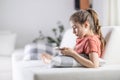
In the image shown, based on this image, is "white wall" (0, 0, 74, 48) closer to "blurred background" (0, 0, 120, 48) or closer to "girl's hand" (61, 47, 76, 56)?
"blurred background" (0, 0, 120, 48)

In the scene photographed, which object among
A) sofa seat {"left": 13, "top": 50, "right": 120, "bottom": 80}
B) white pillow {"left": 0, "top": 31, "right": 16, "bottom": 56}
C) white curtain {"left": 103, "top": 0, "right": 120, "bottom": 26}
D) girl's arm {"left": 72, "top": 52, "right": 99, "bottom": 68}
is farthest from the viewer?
white pillow {"left": 0, "top": 31, "right": 16, "bottom": 56}

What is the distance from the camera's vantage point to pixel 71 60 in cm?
203

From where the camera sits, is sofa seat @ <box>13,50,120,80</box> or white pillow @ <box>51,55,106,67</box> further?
white pillow @ <box>51,55,106,67</box>

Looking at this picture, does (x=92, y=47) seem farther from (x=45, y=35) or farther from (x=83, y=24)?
(x=45, y=35)

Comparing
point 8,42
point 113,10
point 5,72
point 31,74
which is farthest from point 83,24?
point 8,42

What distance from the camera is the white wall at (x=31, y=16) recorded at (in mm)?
4625

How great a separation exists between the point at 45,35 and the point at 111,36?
2.41 meters

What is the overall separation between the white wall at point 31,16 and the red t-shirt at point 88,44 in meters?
2.50

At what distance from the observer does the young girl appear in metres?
2.01

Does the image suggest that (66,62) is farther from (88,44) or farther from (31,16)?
(31,16)

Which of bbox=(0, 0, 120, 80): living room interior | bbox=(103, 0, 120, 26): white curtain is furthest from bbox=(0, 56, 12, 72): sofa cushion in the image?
bbox=(103, 0, 120, 26): white curtain

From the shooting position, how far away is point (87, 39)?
212 cm

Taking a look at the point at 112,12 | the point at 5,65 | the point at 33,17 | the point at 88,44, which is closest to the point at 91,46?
the point at 88,44

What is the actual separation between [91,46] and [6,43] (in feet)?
8.14
